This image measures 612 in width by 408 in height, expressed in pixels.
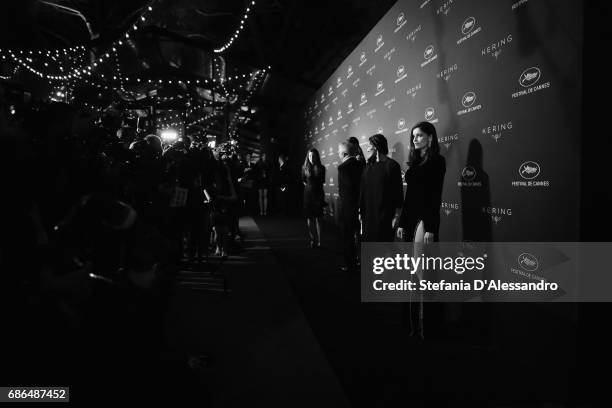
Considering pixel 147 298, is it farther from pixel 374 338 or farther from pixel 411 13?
pixel 411 13

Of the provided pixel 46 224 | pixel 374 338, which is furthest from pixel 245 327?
pixel 46 224

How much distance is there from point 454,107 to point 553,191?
4.94ft

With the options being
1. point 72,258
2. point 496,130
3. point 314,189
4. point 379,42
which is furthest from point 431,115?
point 72,258

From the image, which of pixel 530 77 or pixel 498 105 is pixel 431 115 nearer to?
pixel 498 105

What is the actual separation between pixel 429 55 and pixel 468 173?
1.64 metres

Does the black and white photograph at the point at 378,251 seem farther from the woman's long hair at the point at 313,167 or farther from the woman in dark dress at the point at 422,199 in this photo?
the woman's long hair at the point at 313,167

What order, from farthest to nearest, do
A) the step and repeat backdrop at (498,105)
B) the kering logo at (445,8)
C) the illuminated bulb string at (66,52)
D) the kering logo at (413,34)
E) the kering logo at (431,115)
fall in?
the illuminated bulb string at (66,52)
the kering logo at (413,34)
the kering logo at (431,115)
the kering logo at (445,8)
the step and repeat backdrop at (498,105)

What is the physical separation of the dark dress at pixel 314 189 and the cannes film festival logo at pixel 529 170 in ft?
12.2

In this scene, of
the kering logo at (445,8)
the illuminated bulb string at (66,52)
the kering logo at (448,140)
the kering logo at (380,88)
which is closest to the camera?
the kering logo at (448,140)

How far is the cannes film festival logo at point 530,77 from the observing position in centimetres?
253

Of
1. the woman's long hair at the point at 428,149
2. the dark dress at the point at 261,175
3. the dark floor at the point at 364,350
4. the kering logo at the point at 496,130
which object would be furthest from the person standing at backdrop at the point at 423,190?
the dark dress at the point at 261,175

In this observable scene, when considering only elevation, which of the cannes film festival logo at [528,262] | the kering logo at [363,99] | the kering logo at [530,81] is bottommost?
the cannes film festival logo at [528,262]

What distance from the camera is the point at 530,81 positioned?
260cm

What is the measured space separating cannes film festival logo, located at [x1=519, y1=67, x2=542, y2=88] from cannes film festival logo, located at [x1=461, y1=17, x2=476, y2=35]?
3.00 feet
